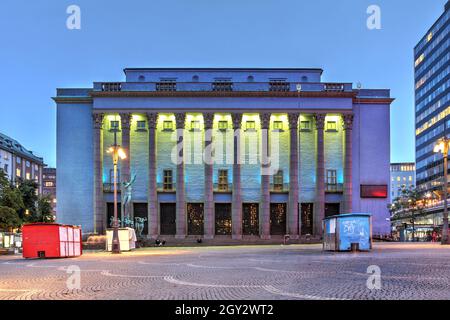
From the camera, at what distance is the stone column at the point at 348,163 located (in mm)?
70250

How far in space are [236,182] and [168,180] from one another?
370 inches

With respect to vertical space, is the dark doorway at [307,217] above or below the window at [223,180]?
below

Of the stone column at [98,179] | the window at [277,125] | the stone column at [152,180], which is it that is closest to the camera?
the stone column at [98,179]

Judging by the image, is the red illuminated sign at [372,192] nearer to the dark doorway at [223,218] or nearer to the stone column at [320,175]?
the stone column at [320,175]

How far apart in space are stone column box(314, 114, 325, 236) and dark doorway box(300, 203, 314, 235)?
46.7 inches

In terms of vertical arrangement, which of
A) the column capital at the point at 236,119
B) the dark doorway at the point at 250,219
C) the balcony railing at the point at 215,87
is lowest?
the dark doorway at the point at 250,219

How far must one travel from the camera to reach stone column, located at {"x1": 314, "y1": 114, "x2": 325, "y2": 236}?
2761 inches

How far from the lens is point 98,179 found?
6938 cm

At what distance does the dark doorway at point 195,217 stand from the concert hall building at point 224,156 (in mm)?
137

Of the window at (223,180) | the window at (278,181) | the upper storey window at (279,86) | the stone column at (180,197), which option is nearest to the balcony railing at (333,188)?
the window at (278,181)

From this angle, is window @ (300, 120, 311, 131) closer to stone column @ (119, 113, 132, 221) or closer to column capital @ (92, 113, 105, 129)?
stone column @ (119, 113, 132, 221)

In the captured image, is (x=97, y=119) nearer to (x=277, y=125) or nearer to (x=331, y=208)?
(x=277, y=125)

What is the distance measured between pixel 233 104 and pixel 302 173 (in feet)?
44.1

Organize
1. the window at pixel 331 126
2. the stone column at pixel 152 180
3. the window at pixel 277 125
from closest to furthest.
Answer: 1. the stone column at pixel 152 180
2. the window at pixel 277 125
3. the window at pixel 331 126
